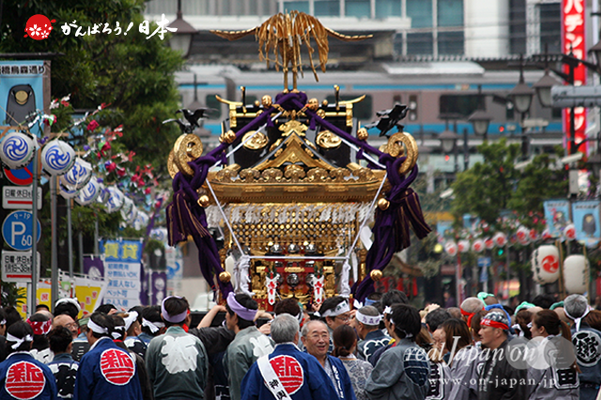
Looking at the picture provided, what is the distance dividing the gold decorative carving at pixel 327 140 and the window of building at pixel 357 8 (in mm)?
70031

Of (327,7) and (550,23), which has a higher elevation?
(327,7)

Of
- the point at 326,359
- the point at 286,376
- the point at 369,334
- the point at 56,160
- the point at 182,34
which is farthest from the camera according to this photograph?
the point at 182,34

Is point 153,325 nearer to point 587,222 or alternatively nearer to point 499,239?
point 587,222

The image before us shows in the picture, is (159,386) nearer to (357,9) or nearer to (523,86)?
(523,86)

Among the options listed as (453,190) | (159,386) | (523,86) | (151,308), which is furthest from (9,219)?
(453,190)

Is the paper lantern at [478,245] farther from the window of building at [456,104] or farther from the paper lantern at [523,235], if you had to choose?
the window of building at [456,104]

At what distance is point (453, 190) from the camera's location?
1544 inches

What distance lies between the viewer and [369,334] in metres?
8.71

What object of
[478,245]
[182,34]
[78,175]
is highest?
[182,34]

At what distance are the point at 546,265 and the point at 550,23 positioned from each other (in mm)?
50481

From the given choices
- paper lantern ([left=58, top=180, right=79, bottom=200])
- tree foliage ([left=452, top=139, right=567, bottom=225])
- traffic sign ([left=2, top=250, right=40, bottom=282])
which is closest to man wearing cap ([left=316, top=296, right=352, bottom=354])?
traffic sign ([left=2, top=250, right=40, bottom=282])

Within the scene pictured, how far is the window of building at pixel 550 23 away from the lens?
73.5 meters

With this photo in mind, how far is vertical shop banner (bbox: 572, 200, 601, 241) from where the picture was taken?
25875 mm

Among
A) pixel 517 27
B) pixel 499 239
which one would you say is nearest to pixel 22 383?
pixel 499 239
